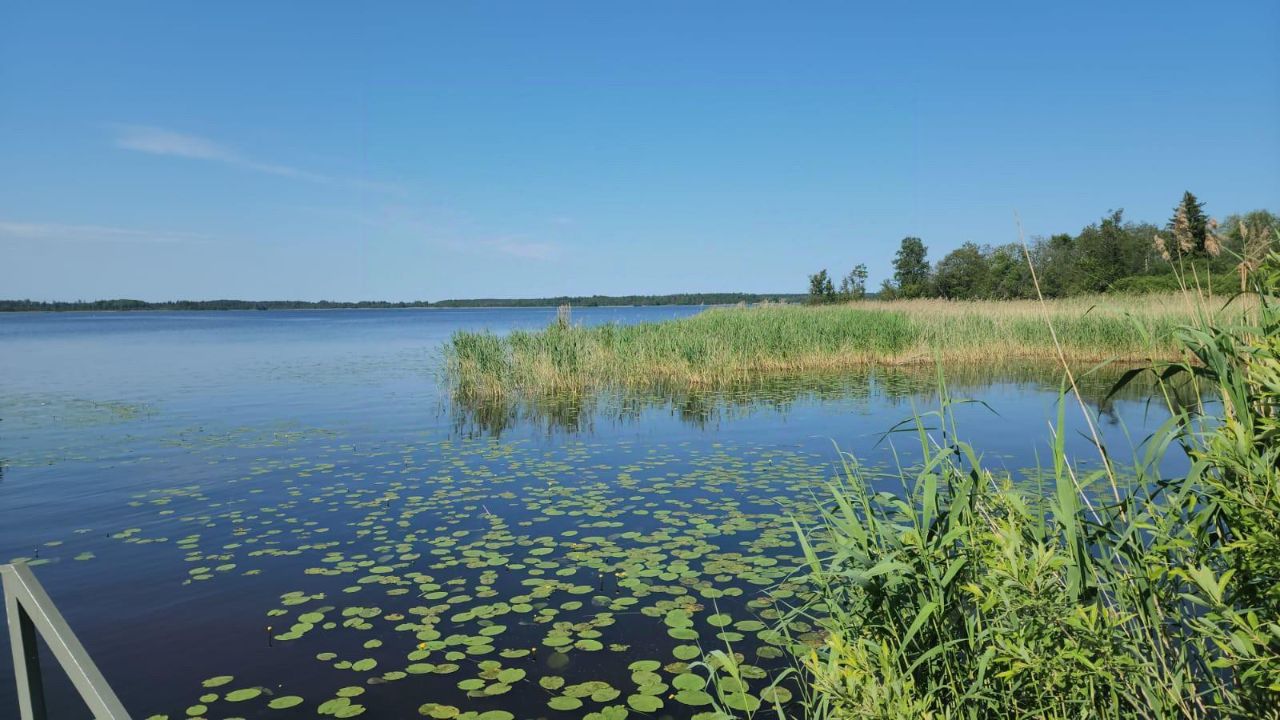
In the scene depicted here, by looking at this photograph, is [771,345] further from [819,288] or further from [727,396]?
[819,288]

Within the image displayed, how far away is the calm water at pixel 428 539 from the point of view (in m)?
3.97

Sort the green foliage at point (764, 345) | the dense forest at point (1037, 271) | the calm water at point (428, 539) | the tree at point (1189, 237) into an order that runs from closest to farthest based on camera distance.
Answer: the tree at point (1189, 237) → the calm water at point (428, 539) → the green foliage at point (764, 345) → the dense forest at point (1037, 271)

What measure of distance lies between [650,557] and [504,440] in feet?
18.4

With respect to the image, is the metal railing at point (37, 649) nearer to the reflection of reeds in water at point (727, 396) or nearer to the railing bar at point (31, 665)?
the railing bar at point (31, 665)

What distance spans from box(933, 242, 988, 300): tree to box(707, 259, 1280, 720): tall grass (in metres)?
51.0

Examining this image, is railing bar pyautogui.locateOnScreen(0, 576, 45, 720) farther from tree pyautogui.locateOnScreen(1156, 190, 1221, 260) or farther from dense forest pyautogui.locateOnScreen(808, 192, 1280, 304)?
dense forest pyautogui.locateOnScreen(808, 192, 1280, 304)

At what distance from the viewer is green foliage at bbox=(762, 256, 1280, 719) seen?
1.98 metres

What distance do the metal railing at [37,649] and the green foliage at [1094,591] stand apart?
1932 millimetres

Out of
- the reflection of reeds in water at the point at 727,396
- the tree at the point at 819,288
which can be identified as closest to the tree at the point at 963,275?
the tree at the point at 819,288

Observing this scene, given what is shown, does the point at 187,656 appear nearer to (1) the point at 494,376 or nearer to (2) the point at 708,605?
(2) the point at 708,605

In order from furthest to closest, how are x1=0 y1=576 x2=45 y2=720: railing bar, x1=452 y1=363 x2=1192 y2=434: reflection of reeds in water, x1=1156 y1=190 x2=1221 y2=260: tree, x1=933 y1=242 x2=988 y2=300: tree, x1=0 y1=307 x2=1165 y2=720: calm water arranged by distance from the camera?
1. x1=933 y1=242 x2=988 y2=300: tree
2. x1=452 y1=363 x2=1192 y2=434: reflection of reeds in water
3. x1=0 y1=307 x2=1165 y2=720: calm water
4. x1=1156 y1=190 x2=1221 y2=260: tree
5. x1=0 y1=576 x2=45 y2=720: railing bar

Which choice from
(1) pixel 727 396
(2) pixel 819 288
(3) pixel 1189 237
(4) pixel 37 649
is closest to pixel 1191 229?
(3) pixel 1189 237

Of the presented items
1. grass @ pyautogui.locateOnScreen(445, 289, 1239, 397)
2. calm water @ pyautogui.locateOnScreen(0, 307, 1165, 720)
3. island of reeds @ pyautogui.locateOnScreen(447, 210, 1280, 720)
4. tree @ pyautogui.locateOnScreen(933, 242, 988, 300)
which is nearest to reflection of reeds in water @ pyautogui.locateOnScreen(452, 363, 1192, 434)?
calm water @ pyautogui.locateOnScreen(0, 307, 1165, 720)

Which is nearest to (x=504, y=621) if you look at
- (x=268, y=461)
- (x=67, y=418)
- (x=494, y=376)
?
(x=268, y=461)
